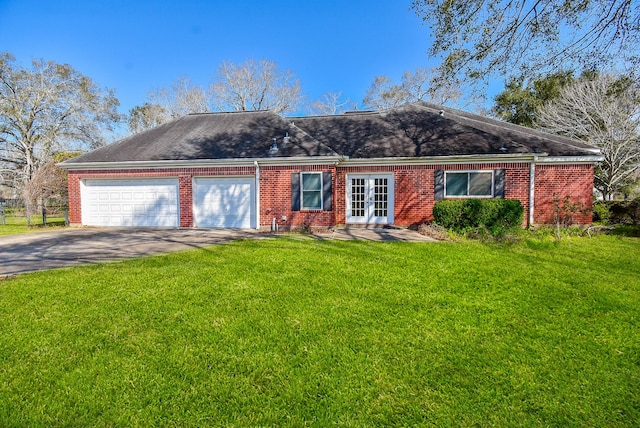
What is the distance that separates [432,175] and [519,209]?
3186 mm

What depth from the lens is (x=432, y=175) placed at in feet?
37.9

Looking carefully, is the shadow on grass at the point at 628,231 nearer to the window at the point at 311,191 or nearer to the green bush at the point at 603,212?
the green bush at the point at 603,212

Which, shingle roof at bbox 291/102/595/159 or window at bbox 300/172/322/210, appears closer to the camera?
window at bbox 300/172/322/210

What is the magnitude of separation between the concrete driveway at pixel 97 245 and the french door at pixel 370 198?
227cm

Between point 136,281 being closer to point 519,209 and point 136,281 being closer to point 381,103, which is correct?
point 519,209

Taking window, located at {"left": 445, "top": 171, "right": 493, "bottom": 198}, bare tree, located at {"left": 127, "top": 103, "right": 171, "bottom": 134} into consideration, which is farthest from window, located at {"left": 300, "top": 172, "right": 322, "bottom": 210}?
bare tree, located at {"left": 127, "top": 103, "right": 171, "bottom": 134}

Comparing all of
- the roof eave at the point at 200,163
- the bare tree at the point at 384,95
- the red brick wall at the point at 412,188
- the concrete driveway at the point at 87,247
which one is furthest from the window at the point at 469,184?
the bare tree at the point at 384,95

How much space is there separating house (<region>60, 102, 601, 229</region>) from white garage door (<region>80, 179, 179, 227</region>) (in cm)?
4

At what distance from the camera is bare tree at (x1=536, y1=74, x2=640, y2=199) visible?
55.7ft

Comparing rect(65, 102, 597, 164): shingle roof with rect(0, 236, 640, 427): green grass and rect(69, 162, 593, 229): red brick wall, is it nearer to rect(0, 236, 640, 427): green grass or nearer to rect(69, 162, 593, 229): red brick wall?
rect(69, 162, 593, 229): red brick wall

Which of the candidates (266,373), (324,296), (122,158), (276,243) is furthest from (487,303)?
(122,158)

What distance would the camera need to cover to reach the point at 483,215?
923cm

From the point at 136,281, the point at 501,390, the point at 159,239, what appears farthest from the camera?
the point at 159,239

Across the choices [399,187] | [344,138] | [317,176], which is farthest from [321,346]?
[344,138]
